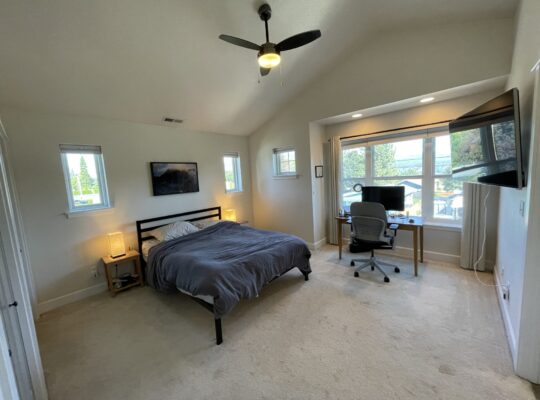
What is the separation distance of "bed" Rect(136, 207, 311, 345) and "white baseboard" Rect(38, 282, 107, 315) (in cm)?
62

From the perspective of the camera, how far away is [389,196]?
3.67 meters

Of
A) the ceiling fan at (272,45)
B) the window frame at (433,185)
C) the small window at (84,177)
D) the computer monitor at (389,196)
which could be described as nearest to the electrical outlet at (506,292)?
the window frame at (433,185)

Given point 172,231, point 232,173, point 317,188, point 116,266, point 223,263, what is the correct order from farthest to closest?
1. point 232,173
2. point 317,188
3. point 172,231
4. point 116,266
5. point 223,263

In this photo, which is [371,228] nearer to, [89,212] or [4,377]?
[4,377]

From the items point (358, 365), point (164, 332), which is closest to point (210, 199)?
point (164, 332)

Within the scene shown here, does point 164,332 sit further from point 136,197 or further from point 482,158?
point 482,158

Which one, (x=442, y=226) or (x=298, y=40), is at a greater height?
(x=298, y=40)

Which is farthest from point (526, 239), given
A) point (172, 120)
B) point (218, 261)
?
point (172, 120)

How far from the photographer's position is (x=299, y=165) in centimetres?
446

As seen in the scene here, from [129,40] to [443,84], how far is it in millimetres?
3616

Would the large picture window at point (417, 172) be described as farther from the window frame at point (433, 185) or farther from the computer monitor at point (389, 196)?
the computer monitor at point (389, 196)

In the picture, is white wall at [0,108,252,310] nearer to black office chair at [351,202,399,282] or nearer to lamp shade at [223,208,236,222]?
lamp shade at [223,208,236,222]

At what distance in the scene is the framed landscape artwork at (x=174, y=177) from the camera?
3783mm

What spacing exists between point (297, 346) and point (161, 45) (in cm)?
331
